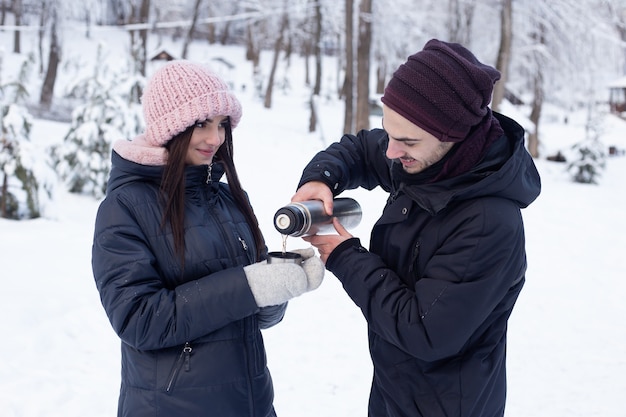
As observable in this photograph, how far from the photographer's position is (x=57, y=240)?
6227 millimetres

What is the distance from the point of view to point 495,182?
1.47 metres

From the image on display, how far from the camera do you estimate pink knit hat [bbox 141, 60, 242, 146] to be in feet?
5.69

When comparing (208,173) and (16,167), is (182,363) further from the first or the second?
(16,167)

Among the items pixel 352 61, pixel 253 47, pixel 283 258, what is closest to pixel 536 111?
pixel 352 61

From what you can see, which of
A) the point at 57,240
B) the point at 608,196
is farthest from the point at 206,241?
the point at 608,196

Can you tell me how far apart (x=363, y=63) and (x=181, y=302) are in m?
11.6

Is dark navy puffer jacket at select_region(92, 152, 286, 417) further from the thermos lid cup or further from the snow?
the snow

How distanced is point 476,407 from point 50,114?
16457 mm

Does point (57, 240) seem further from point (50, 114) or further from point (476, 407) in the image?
point (50, 114)

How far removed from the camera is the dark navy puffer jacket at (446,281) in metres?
1.43

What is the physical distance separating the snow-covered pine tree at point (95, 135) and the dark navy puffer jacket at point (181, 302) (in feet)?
22.6

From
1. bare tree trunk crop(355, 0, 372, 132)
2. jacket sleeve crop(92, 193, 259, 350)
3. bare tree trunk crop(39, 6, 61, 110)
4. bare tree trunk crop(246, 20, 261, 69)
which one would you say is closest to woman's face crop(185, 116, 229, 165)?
jacket sleeve crop(92, 193, 259, 350)

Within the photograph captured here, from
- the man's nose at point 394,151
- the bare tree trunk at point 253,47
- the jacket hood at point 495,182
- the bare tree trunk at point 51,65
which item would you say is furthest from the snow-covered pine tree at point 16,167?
the bare tree trunk at point 253,47

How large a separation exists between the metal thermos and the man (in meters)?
0.05
